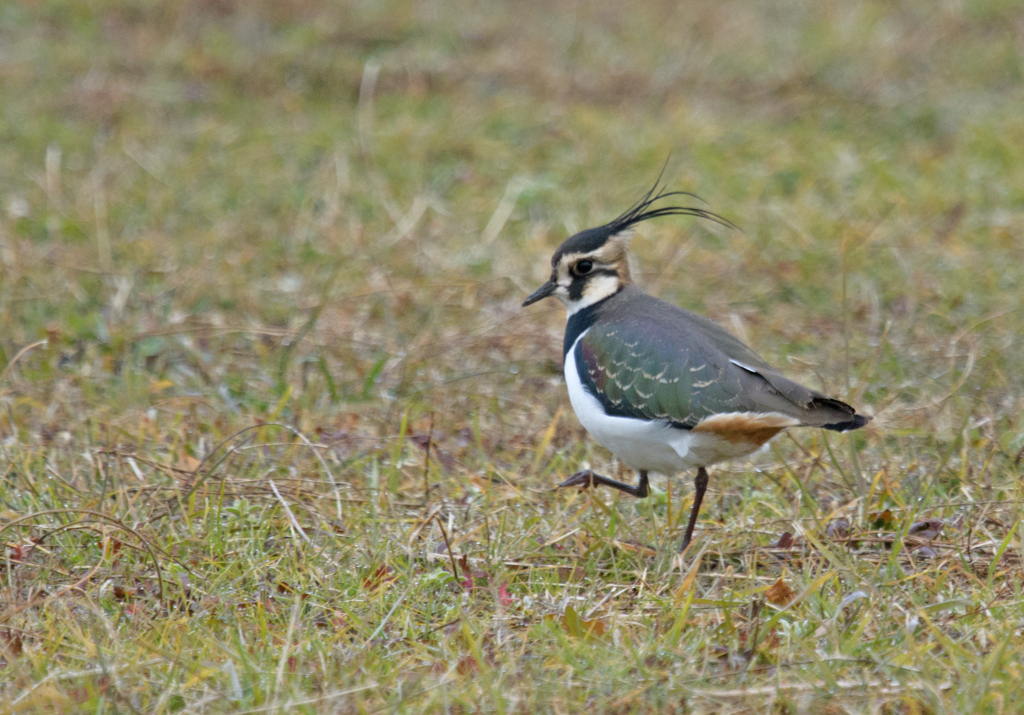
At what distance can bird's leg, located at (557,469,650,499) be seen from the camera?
421cm

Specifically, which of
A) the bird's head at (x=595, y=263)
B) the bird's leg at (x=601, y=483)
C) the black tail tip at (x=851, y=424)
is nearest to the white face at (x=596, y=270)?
the bird's head at (x=595, y=263)

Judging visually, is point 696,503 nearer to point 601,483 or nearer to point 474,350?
point 601,483

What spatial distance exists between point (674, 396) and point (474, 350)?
7.07 feet

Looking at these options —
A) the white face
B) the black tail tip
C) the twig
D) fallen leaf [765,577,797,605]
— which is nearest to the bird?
the black tail tip

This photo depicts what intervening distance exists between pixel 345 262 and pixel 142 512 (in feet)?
9.67

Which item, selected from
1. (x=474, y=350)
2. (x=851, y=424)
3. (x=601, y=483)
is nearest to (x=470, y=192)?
(x=474, y=350)

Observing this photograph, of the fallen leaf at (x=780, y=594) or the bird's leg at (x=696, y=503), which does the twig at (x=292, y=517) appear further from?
the fallen leaf at (x=780, y=594)

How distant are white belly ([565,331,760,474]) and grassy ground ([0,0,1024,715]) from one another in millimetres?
269

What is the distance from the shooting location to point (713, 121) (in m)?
8.97

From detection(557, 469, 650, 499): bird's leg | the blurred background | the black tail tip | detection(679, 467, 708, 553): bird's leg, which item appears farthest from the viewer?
the blurred background

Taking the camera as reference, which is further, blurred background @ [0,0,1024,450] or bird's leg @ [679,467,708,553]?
blurred background @ [0,0,1024,450]

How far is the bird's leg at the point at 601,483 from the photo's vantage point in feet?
13.8

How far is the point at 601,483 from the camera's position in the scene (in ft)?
13.8

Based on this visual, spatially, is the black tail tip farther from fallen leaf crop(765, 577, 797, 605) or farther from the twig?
the twig
